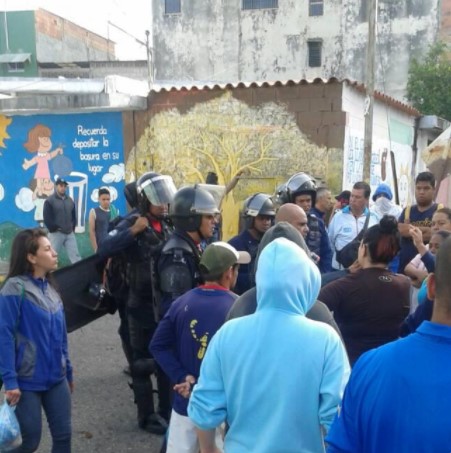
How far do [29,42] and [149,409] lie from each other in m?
30.8

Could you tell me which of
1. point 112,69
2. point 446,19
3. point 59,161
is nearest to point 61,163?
point 59,161

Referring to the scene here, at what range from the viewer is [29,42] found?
31594 millimetres

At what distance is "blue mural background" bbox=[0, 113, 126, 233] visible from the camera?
1183 cm

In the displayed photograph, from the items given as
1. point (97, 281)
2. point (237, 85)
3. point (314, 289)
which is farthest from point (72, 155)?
point (314, 289)

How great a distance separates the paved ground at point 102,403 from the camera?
14.8 feet

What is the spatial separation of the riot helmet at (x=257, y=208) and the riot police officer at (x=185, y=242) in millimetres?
902

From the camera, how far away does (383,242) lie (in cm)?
340

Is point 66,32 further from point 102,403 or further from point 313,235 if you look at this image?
point 102,403

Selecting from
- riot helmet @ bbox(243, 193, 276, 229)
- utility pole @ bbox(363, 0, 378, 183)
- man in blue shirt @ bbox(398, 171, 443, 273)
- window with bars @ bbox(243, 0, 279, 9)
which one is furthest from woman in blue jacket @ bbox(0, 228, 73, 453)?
window with bars @ bbox(243, 0, 279, 9)

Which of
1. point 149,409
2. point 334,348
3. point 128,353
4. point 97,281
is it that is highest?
point 334,348

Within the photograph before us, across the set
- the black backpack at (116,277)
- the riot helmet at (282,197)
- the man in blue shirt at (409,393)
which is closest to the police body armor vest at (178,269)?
the black backpack at (116,277)

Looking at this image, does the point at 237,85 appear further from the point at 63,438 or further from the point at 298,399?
the point at 298,399

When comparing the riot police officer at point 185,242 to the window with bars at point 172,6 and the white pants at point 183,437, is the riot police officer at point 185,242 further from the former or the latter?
the window with bars at point 172,6

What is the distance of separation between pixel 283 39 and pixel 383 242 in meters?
23.3
